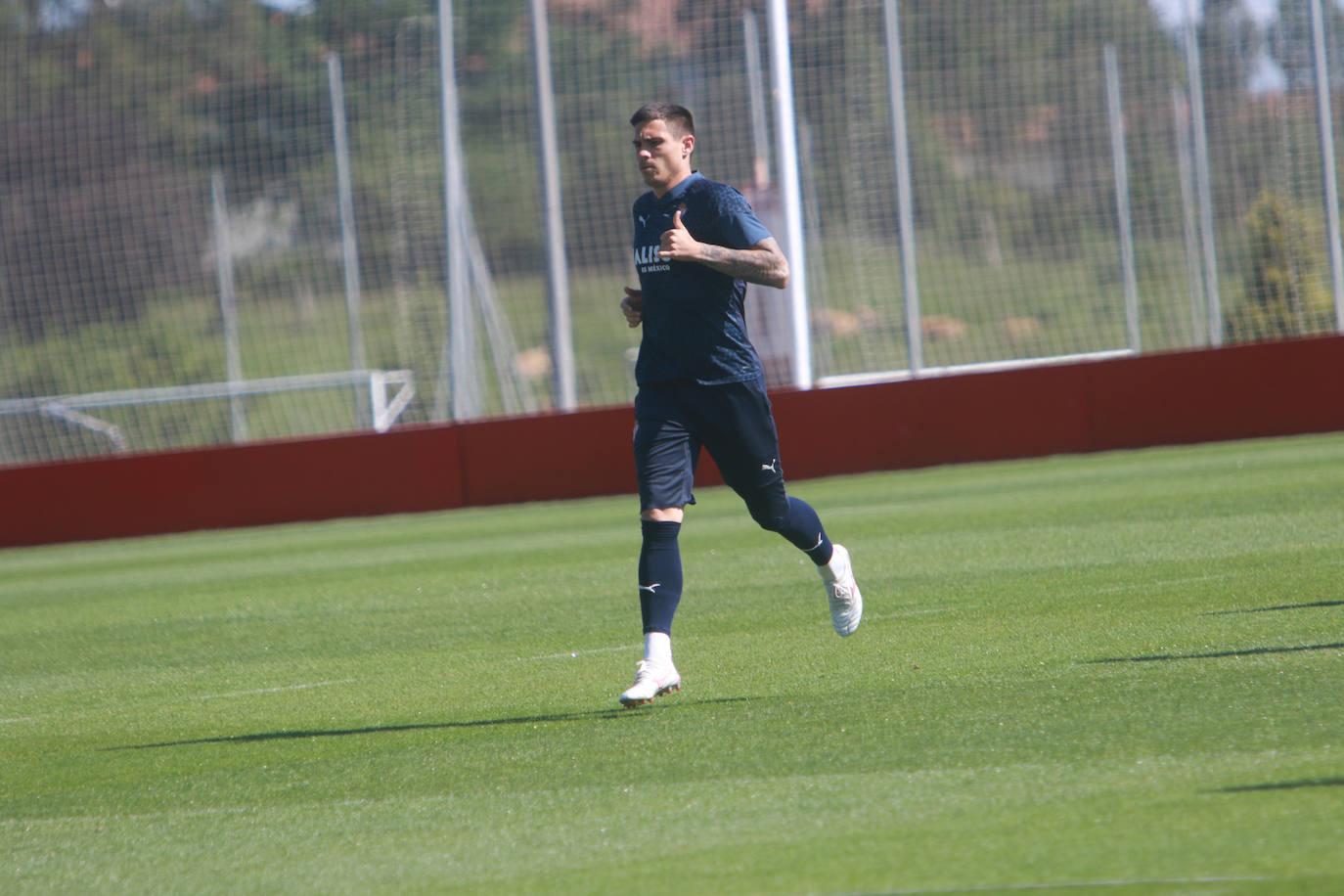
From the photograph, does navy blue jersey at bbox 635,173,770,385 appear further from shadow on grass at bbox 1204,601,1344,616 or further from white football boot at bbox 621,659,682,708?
shadow on grass at bbox 1204,601,1344,616

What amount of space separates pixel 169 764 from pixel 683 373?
2.22 m

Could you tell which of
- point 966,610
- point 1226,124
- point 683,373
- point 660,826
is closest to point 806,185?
point 1226,124

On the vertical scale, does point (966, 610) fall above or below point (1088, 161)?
below

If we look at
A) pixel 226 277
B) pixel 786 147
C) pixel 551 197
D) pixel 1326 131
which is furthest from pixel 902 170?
pixel 226 277

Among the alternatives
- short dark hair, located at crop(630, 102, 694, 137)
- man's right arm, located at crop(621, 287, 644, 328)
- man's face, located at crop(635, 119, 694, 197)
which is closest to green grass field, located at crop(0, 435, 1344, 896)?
man's right arm, located at crop(621, 287, 644, 328)

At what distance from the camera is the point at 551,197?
20000 mm

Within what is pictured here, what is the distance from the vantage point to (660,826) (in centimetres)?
429

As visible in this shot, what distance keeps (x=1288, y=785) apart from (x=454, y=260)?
16531 mm

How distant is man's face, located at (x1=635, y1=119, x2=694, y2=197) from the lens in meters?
6.33

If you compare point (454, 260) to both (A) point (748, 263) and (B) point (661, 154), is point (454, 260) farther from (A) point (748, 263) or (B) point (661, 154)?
(A) point (748, 263)

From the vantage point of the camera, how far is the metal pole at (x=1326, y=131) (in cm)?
1861

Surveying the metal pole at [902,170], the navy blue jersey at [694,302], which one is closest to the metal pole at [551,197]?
the metal pole at [902,170]

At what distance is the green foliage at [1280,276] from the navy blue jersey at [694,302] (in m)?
13.4

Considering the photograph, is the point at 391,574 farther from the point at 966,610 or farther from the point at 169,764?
the point at 169,764
